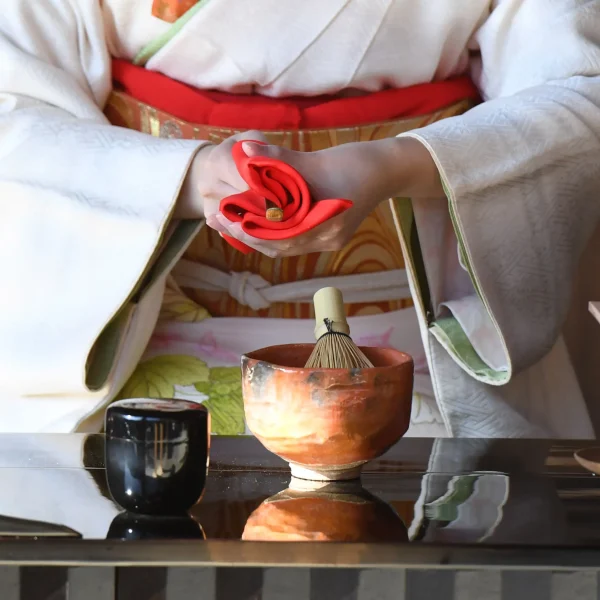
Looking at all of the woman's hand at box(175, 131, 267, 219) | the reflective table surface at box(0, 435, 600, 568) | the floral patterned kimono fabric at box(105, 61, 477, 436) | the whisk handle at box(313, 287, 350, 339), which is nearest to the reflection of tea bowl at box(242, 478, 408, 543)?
the reflective table surface at box(0, 435, 600, 568)

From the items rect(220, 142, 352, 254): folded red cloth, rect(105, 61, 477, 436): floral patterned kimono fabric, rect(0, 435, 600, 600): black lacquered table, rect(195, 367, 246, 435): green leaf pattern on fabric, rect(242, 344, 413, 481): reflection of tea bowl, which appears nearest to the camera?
rect(0, 435, 600, 600): black lacquered table

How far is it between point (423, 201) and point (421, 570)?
0.62m

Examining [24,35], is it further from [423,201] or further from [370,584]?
[370,584]

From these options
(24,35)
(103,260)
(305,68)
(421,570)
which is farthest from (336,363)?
(24,35)

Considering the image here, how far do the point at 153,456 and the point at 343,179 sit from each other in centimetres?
39

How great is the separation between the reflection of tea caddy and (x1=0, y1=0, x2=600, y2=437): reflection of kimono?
43 cm

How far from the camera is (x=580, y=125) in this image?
112 centimetres

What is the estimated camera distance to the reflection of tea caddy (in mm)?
645

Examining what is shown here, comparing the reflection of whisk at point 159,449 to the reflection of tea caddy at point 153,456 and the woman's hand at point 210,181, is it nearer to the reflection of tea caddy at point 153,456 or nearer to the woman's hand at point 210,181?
the reflection of tea caddy at point 153,456

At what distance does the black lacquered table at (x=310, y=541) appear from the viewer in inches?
22.5

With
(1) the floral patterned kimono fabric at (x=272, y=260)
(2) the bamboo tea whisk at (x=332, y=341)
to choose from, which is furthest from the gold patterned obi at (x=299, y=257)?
(2) the bamboo tea whisk at (x=332, y=341)

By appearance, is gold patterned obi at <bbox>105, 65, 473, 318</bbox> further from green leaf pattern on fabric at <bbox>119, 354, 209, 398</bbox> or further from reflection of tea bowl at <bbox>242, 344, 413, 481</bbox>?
reflection of tea bowl at <bbox>242, 344, 413, 481</bbox>

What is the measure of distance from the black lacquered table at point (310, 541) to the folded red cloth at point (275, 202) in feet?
0.69

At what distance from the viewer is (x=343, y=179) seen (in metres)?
0.95
